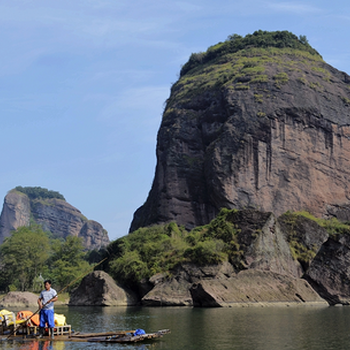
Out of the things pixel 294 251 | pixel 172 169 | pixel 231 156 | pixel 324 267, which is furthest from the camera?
pixel 172 169

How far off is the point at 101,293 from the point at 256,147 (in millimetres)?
42582

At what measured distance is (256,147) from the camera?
88125mm

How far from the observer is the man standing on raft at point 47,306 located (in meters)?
21.0

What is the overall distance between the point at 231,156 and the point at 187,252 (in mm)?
35394

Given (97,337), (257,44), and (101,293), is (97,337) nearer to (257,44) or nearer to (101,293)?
(101,293)

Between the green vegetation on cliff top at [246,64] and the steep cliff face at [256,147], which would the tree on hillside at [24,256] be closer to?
the steep cliff face at [256,147]

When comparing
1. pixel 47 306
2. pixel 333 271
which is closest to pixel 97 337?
pixel 47 306

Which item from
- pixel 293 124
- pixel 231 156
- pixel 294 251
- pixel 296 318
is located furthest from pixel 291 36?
pixel 296 318

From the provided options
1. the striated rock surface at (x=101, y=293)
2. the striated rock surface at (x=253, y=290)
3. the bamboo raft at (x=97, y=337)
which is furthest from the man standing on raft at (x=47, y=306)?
the striated rock surface at (x=101, y=293)

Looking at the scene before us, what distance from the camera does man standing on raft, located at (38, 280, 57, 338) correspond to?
21047 millimetres

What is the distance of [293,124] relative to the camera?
90750 millimetres

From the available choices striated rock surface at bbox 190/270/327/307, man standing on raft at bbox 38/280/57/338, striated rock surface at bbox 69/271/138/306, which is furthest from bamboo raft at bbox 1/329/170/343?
striated rock surface at bbox 69/271/138/306

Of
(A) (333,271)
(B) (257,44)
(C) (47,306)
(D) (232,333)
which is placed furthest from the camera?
(B) (257,44)

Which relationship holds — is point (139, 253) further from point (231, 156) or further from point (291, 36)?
point (291, 36)
